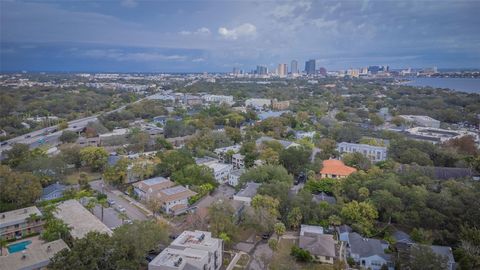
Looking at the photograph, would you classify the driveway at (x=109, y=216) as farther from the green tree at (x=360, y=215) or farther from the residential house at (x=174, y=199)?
the green tree at (x=360, y=215)

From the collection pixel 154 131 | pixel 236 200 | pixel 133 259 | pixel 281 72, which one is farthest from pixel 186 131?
pixel 281 72

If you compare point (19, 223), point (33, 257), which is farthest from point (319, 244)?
point (19, 223)

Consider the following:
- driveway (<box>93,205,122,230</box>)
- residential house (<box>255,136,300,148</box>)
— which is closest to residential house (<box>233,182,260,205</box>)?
driveway (<box>93,205,122,230</box>)

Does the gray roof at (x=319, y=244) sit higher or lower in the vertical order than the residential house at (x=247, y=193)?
lower

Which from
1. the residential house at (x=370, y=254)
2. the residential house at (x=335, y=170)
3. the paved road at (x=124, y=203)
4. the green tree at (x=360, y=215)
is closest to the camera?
the residential house at (x=370, y=254)

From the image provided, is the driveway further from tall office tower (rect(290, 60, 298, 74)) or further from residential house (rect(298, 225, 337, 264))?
tall office tower (rect(290, 60, 298, 74))

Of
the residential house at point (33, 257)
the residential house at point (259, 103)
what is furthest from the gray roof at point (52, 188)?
the residential house at point (259, 103)

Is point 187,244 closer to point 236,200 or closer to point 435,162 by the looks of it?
point 236,200
